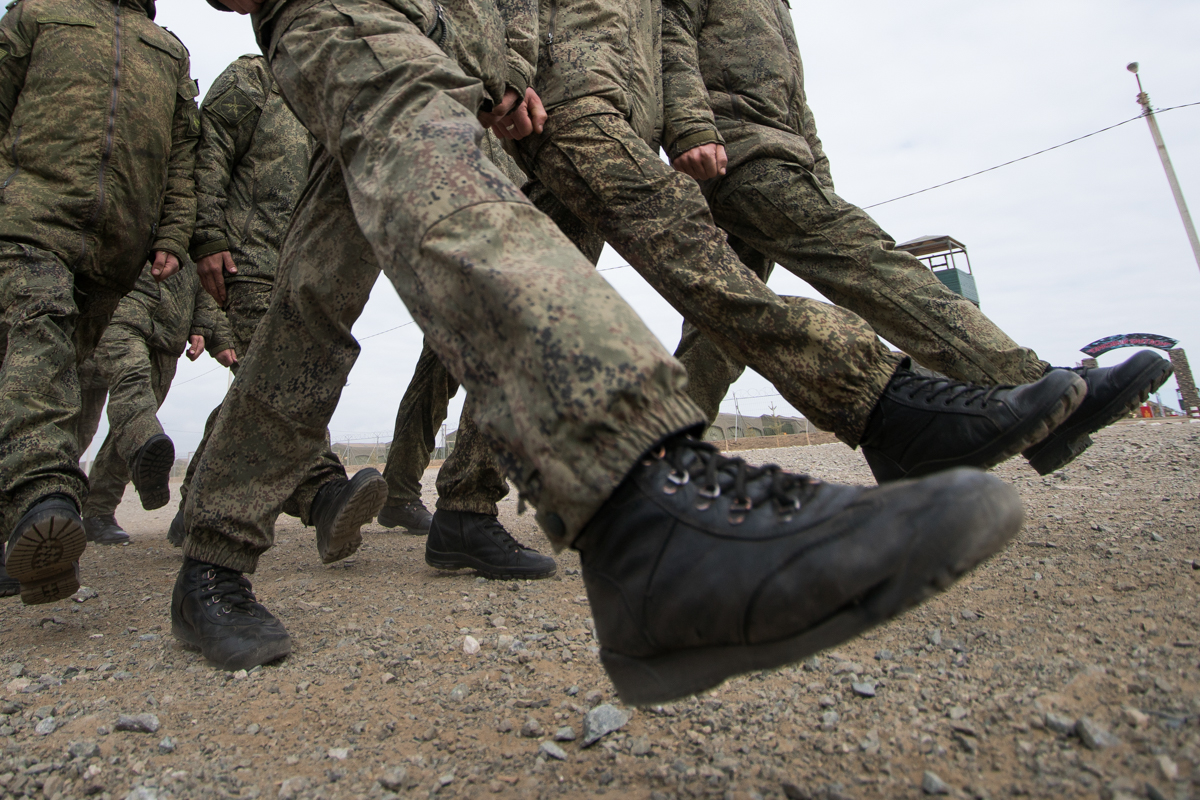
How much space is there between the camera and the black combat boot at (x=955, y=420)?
1.44 meters

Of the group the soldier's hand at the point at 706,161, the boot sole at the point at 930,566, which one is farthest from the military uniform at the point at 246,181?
the boot sole at the point at 930,566

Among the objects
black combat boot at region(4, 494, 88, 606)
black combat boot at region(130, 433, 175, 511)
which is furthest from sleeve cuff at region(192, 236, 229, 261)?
black combat boot at region(4, 494, 88, 606)

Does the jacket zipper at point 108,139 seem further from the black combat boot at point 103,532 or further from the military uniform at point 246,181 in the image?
the black combat boot at point 103,532

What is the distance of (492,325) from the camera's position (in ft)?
2.98

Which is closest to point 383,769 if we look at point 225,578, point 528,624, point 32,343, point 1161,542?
point 528,624

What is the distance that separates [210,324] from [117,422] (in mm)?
1113

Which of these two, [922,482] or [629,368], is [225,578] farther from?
[922,482]

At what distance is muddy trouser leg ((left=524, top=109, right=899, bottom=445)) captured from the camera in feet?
5.35

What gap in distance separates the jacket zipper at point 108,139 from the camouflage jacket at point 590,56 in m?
1.54

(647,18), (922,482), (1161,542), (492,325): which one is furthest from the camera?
(647,18)

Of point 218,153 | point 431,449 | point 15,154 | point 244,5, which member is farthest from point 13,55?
point 431,449

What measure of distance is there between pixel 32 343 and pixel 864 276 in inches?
103

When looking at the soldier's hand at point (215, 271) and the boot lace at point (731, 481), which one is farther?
the soldier's hand at point (215, 271)

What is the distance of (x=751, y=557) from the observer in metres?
0.79
